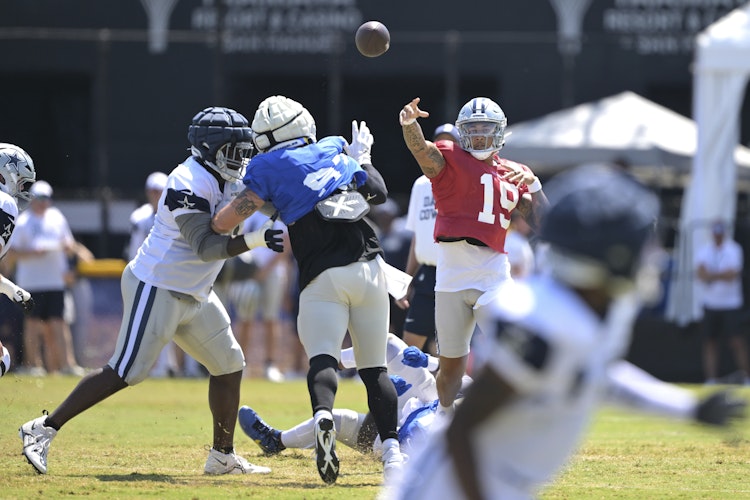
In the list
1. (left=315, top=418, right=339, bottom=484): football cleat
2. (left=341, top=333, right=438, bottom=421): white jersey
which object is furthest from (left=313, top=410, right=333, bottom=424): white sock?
(left=341, top=333, right=438, bottom=421): white jersey

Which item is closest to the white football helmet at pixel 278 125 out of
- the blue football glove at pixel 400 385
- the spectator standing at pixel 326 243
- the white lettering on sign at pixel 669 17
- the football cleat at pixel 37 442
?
the spectator standing at pixel 326 243

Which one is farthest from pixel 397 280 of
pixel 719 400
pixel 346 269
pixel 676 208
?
pixel 676 208

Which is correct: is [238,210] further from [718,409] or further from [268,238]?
[718,409]

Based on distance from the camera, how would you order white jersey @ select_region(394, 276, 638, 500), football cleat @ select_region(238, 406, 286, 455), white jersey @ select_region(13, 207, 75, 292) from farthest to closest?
white jersey @ select_region(13, 207, 75, 292), football cleat @ select_region(238, 406, 286, 455), white jersey @ select_region(394, 276, 638, 500)

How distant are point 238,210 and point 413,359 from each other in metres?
1.72

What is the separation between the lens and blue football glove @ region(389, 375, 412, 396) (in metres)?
8.08

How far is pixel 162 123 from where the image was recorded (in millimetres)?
20188

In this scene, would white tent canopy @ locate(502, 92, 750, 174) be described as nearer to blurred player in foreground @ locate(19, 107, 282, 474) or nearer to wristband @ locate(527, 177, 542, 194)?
wristband @ locate(527, 177, 542, 194)

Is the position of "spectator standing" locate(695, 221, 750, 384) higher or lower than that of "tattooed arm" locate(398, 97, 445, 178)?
lower

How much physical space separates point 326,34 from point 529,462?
17151 mm

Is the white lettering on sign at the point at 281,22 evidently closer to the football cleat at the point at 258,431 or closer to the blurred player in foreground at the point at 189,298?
the football cleat at the point at 258,431

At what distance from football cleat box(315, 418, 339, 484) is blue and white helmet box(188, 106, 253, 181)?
5.92ft

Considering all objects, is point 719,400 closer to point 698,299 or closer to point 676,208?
point 698,299

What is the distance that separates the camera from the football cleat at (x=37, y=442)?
7219mm
